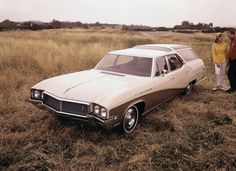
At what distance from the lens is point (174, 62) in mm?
6438

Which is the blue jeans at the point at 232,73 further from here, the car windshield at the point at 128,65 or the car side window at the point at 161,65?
the car windshield at the point at 128,65

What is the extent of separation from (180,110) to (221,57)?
2.69m

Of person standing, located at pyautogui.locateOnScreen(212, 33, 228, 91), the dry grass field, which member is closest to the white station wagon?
the dry grass field

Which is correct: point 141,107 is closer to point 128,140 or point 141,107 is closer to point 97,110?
point 128,140

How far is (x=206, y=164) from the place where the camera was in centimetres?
384

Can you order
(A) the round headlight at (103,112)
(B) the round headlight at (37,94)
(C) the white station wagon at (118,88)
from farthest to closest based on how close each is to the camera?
(B) the round headlight at (37,94) < (C) the white station wagon at (118,88) < (A) the round headlight at (103,112)

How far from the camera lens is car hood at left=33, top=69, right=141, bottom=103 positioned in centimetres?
432

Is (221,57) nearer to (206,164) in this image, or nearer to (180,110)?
(180,110)

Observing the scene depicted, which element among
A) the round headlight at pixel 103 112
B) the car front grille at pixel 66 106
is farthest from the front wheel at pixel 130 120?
the car front grille at pixel 66 106

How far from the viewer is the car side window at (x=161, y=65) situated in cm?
561

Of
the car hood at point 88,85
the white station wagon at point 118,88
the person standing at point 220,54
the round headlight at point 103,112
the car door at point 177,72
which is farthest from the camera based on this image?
the person standing at point 220,54

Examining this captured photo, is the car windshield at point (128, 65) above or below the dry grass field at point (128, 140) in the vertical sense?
above

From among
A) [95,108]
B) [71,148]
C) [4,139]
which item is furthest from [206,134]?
[4,139]

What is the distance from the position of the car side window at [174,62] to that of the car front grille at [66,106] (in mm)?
2734
